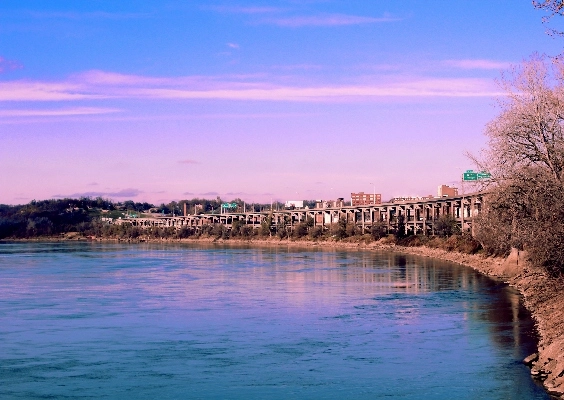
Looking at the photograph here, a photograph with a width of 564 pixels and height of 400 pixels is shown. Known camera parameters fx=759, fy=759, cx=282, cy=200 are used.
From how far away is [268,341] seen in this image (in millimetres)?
32625

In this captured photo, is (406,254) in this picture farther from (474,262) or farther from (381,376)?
(381,376)

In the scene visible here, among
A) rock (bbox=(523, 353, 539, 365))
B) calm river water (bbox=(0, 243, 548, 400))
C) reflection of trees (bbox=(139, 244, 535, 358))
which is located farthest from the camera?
reflection of trees (bbox=(139, 244, 535, 358))

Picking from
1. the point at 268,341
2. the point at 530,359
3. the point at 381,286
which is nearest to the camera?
the point at 530,359

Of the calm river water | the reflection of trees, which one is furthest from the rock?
the reflection of trees

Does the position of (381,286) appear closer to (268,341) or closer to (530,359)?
(268,341)

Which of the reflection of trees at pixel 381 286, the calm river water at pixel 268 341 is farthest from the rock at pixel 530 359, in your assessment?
the reflection of trees at pixel 381 286

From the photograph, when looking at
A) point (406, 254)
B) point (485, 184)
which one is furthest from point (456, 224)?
point (485, 184)

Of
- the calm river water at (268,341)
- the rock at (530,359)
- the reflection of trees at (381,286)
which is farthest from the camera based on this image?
the reflection of trees at (381,286)

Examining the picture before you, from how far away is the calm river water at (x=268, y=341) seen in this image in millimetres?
24734

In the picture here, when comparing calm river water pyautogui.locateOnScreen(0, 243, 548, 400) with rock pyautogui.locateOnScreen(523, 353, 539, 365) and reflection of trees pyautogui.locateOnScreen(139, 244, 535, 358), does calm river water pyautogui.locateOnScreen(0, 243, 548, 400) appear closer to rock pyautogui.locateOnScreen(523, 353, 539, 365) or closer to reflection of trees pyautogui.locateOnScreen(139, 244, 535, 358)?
reflection of trees pyautogui.locateOnScreen(139, 244, 535, 358)

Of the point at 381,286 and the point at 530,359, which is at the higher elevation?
the point at 381,286

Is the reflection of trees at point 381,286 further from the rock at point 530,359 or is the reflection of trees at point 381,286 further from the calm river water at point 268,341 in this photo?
the rock at point 530,359

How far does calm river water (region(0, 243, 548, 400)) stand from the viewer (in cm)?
2473

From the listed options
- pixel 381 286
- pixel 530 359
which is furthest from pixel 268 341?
pixel 381 286
